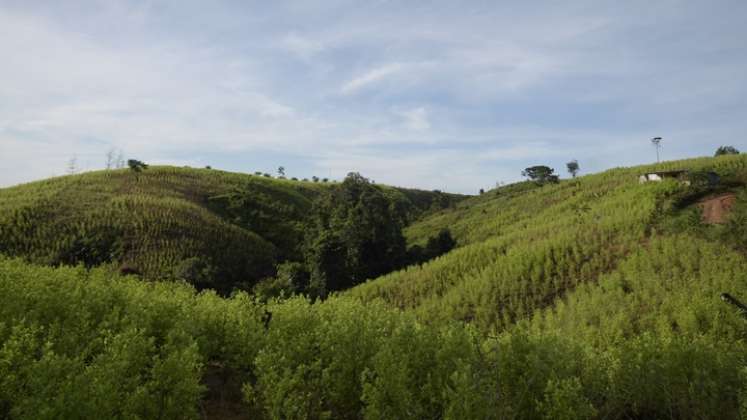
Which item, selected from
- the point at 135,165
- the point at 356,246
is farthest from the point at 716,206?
the point at 135,165

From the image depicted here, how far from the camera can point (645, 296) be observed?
2016 cm

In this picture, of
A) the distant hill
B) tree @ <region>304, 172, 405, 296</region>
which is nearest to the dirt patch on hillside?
tree @ <region>304, 172, 405, 296</region>

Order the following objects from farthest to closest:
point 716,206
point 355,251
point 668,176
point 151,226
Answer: point 151,226
point 355,251
point 668,176
point 716,206

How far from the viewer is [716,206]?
29391mm

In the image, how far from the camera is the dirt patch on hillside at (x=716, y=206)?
89.1 ft

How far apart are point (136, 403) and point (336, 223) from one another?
42.2m

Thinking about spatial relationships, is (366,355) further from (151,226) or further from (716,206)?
(151,226)

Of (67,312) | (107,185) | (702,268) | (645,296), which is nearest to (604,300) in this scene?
(645,296)

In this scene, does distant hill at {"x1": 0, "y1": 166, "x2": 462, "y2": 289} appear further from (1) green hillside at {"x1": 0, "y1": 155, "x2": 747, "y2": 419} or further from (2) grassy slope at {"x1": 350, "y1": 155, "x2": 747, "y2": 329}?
(1) green hillside at {"x1": 0, "y1": 155, "x2": 747, "y2": 419}

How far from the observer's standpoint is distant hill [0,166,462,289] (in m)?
47.1

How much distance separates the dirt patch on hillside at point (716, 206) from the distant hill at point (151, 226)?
33.1 metres

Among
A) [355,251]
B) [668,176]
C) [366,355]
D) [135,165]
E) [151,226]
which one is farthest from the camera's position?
[135,165]

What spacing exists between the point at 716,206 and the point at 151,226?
5405cm

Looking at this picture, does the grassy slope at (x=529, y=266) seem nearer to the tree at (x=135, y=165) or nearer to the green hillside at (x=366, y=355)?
the green hillside at (x=366, y=355)
